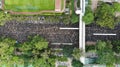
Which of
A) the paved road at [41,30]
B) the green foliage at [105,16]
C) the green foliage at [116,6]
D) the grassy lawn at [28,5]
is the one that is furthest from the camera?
the paved road at [41,30]

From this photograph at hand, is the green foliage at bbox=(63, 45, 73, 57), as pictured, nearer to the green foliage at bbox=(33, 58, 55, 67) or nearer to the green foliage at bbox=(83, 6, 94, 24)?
the green foliage at bbox=(33, 58, 55, 67)

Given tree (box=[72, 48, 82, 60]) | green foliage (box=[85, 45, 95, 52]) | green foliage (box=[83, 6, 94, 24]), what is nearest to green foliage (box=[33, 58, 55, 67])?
tree (box=[72, 48, 82, 60])

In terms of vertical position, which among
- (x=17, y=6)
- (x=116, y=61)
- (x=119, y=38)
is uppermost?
(x=17, y=6)

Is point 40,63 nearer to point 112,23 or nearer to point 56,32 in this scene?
point 56,32

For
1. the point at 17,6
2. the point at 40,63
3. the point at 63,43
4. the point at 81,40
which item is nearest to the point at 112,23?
the point at 81,40

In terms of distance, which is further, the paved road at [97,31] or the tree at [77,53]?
the paved road at [97,31]

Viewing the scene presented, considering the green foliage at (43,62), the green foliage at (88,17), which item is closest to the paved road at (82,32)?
the green foliage at (88,17)

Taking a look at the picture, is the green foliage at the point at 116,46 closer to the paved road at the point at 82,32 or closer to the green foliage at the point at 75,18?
the paved road at the point at 82,32
